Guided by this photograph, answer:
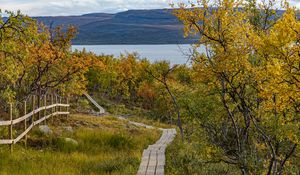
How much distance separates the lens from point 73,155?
13.2 metres

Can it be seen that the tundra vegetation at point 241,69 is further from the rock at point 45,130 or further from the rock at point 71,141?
the rock at point 45,130

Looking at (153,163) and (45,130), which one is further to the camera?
(45,130)

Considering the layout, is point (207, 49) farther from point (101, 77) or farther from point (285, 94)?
point (101, 77)

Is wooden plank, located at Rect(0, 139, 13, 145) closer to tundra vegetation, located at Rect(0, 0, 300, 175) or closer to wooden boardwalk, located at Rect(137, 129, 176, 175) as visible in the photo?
tundra vegetation, located at Rect(0, 0, 300, 175)

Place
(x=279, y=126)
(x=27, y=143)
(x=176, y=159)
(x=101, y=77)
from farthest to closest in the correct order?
(x=101, y=77), (x=27, y=143), (x=176, y=159), (x=279, y=126)

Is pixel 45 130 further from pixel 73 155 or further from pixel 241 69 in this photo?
pixel 241 69

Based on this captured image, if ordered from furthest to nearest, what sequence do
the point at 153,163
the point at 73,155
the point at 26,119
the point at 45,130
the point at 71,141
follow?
1. the point at 26,119
2. the point at 45,130
3. the point at 71,141
4. the point at 73,155
5. the point at 153,163

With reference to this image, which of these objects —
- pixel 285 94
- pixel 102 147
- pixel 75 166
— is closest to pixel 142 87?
pixel 102 147

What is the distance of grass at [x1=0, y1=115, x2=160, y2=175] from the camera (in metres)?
10.7

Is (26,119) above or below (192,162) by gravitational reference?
below

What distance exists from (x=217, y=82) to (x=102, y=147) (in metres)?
6.40

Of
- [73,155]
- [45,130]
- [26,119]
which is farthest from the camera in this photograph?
[26,119]

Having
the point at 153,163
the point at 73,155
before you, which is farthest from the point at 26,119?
the point at 153,163

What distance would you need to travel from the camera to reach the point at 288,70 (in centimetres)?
687
